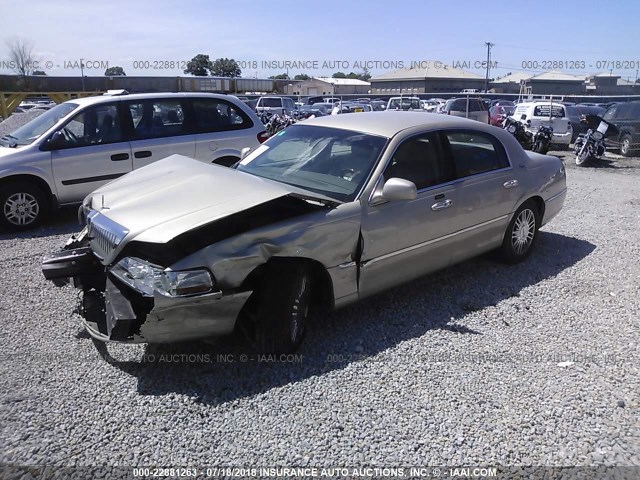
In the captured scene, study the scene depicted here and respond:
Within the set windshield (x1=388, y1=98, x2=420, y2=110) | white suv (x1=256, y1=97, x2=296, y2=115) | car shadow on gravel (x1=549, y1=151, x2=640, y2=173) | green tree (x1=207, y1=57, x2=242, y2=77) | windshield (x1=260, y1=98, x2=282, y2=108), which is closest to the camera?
car shadow on gravel (x1=549, y1=151, x2=640, y2=173)

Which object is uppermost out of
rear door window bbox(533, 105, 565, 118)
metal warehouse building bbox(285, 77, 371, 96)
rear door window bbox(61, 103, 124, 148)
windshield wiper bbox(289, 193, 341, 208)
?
metal warehouse building bbox(285, 77, 371, 96)

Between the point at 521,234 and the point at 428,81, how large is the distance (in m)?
68.1

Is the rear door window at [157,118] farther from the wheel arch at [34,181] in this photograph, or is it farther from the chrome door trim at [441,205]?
the chrome door trim at [441,205]

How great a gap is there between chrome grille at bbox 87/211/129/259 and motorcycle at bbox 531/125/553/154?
15.4m

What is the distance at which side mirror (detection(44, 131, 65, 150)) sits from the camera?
6.97m

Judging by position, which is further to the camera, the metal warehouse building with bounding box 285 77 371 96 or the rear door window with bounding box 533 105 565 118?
the metal warehouse building with bounding box 285 77 371 96

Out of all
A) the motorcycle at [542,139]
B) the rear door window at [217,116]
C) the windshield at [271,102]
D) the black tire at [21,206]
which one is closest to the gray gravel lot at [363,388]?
the black tire at [21,206]

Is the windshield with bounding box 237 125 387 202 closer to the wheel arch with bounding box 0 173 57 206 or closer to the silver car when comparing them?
the silver car

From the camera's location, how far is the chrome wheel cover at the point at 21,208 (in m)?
6.86

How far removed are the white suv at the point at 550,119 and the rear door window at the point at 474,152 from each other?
43.4 ft

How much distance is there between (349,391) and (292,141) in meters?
2.49

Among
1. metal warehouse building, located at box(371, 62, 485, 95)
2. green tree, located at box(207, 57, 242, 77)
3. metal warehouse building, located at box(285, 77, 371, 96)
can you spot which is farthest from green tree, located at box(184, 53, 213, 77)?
metal warehouse building, located at box(371, 62, 485, 95)

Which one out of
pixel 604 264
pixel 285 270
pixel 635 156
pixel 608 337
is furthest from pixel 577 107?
pixel 285 270

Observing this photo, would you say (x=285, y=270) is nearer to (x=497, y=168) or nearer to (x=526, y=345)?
(x=526, y=345)
